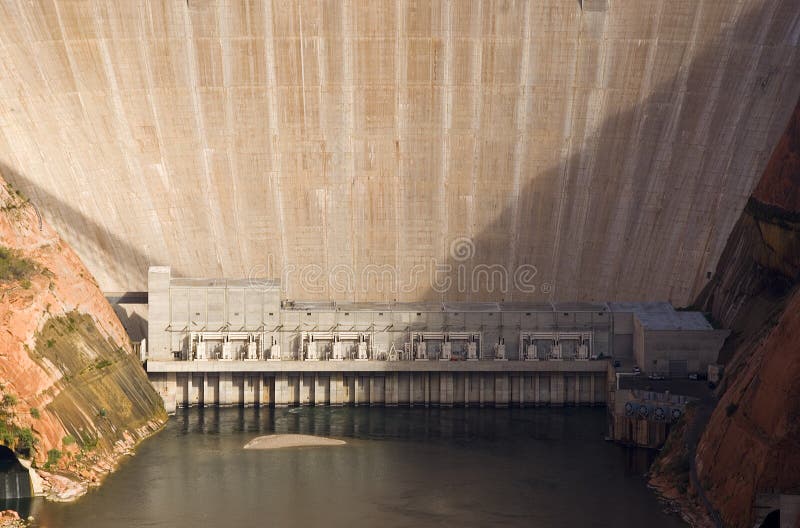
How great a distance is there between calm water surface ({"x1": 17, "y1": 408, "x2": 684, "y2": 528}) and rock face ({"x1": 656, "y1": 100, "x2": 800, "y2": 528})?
12.0 feet

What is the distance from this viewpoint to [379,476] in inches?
2586

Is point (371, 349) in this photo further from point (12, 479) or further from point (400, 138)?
point (12, 479)

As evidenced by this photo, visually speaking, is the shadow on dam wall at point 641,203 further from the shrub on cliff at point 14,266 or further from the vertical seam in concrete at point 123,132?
the shrub on cliff at point 14,266

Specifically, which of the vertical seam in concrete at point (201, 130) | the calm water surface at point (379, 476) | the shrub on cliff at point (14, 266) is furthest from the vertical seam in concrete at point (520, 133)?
the shrub on cliff at point (14, 266)

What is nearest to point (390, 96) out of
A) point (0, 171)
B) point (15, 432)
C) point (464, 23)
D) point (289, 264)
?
point (464, 23)

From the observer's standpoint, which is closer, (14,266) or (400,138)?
(14,266)

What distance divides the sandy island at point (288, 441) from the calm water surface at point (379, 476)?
2.27 feet

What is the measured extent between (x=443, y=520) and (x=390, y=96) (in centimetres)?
3112

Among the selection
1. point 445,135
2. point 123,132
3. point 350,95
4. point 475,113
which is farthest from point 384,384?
point 123,132

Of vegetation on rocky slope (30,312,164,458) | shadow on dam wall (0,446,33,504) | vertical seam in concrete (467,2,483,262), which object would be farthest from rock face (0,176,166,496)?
vertical seam in concrete (467,2,483,262)

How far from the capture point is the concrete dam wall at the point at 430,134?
269 feet

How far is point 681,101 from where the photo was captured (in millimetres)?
83250

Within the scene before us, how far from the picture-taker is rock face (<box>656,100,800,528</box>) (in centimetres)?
5528

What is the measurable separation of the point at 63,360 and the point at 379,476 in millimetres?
14764
